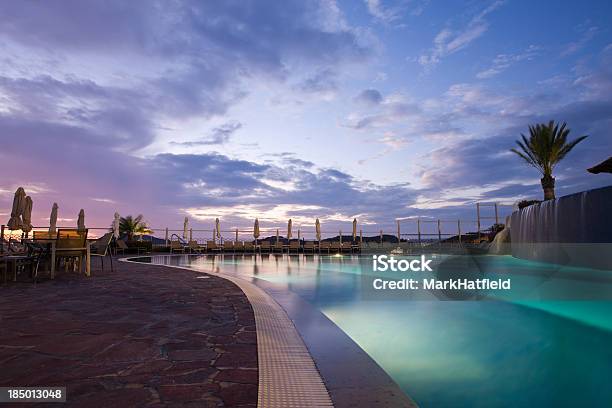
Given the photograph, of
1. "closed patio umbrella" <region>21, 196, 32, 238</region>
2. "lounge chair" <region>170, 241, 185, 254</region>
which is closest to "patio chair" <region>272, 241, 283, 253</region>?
"lounge chair" <region>170, 241, 185, 254</region>

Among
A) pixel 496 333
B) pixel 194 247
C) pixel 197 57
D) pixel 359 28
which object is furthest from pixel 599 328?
pixel 194 247

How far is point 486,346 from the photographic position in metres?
3.58

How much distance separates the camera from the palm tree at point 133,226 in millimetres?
25609

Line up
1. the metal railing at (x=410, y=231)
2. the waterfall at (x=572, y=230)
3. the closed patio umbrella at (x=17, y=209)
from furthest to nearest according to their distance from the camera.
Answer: the metal railing at (x=410, y=231), the waterfall at (x=572, y=230), the closed patio umbrella at (x=17, y=209)

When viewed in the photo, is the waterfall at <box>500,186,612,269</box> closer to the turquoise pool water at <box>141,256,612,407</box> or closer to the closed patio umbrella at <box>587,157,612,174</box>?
the closed patio umbrella at <box>587,157,612,174</box>

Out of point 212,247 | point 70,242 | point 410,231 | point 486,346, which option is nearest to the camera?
point 486,346

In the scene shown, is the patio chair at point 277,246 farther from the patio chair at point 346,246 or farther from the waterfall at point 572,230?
the waterfall at point 572,230

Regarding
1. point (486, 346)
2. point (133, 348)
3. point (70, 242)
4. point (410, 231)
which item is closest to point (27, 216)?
point (70, 242)

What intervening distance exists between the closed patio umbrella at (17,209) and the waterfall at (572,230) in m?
15.7

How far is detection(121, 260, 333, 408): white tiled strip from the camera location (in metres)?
1.62

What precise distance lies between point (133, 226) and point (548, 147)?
26898mm

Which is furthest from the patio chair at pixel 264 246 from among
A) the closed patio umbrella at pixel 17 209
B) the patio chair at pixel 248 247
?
the closed patio umbrella at pixel 17 209

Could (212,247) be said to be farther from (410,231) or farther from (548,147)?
(548,147)

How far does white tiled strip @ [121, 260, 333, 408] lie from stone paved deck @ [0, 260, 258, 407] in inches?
2.5
